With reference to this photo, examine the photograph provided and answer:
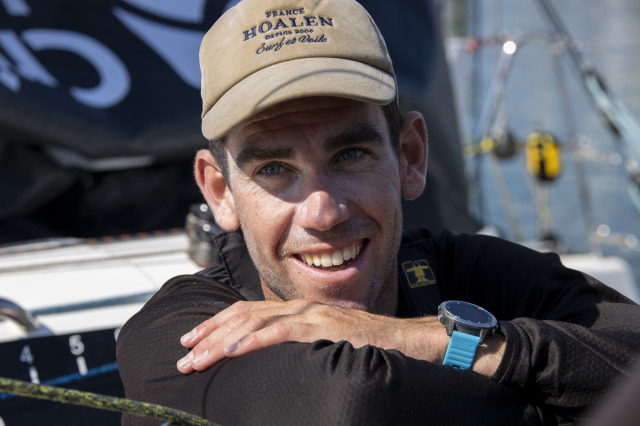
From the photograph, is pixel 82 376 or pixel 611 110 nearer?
pixel 82 376

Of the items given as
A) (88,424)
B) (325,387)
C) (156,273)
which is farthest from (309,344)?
(156,273)

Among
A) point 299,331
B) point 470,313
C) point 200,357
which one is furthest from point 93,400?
point 470,313

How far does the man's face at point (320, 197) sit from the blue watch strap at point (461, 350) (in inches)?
11.3

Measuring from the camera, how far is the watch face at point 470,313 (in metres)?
1.53

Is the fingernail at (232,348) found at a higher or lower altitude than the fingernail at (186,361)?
higher

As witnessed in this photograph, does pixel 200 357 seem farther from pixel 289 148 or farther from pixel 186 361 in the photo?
pixel 289 148

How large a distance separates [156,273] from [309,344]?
4.61 feet

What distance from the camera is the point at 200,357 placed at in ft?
4.88

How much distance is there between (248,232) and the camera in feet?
5.94

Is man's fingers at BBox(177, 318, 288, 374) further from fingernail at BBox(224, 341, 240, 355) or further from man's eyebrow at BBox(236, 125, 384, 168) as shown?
man's eyebrow at BBox(236, 125, 384, 168)

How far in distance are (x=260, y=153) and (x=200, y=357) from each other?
455 millimetres

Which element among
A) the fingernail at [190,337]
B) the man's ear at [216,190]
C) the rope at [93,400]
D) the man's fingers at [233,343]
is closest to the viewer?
the rope at [93,400]

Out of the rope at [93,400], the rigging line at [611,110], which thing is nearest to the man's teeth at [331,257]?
the rope at [93,400]

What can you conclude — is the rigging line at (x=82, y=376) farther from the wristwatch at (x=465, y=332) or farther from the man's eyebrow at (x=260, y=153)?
the wristwatch at (x=465, y=332)
